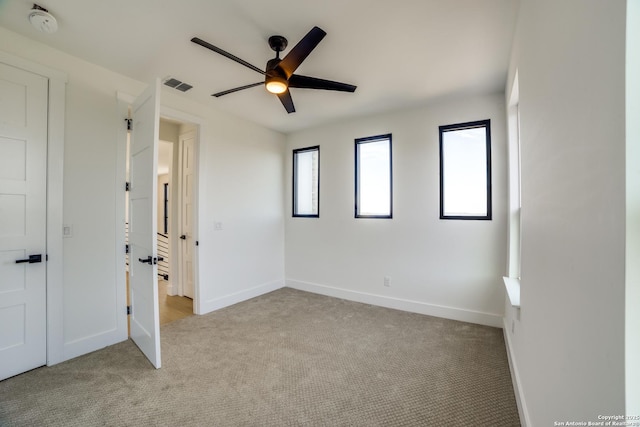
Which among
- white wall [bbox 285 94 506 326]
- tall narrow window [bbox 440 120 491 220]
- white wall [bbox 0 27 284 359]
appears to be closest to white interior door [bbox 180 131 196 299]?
white wall [bbox 0 27 284 359]

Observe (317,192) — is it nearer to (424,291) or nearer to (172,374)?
(424,291)

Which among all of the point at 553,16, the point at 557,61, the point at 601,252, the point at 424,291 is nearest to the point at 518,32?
the point at 553,16

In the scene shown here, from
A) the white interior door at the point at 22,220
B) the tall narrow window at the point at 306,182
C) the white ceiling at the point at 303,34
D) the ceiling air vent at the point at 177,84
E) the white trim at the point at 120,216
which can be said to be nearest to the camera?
the white ceiling at the point at 303,34

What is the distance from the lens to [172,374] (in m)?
2.16

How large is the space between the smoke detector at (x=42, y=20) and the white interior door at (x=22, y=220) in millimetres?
458

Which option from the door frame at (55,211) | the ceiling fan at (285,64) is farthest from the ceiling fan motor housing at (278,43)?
the door frame at (55,211)

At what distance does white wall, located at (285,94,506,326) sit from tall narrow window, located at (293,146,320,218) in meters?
0.12

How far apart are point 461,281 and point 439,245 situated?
0.49 metres

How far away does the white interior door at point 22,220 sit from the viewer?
2062 mm

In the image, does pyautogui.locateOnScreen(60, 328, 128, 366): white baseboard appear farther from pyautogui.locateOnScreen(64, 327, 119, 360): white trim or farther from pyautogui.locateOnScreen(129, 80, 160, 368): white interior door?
pyautogui.locateOnScreen(129, 80, 160, 368): white interior door

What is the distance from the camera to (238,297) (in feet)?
12.8

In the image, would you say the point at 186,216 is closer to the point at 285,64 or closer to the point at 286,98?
the point at 286,98

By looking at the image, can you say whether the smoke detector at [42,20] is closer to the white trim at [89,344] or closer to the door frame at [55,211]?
the door frame at [55,211]

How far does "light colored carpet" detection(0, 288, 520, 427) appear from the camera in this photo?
5.59ft
